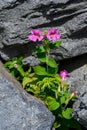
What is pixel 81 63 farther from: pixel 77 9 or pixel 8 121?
pixel 8 121

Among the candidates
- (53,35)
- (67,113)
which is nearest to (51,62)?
(53,35)

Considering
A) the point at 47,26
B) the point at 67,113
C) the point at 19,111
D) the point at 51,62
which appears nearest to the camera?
the point at 19,111

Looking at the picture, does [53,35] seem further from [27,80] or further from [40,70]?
[27,80]

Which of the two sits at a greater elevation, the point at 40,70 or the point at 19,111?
→ the point at 19,111

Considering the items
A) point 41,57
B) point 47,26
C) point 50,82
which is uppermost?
point 47,26

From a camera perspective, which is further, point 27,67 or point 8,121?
point 27,67

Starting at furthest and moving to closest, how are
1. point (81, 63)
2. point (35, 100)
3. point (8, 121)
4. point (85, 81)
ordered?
point (81, 63), point (85, 81), point (35, 100), point (8, 121)

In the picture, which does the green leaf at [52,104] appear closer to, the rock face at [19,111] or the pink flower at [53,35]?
the rock face at [19,111]

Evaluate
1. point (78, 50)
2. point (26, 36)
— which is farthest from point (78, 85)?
point (26, 36)
